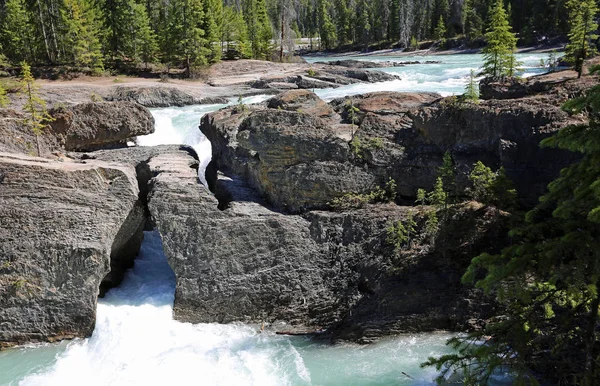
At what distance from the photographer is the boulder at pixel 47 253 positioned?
11692 millimetres

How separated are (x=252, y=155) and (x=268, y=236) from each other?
283 centimetres

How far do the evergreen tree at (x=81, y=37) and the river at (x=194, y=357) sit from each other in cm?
3469

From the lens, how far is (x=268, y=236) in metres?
12.7

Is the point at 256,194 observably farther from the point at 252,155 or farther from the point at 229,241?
the point at 229,241

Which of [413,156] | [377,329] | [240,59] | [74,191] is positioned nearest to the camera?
[377,329]

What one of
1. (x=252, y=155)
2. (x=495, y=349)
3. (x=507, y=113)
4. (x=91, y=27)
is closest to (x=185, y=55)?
(x=91, y=27)

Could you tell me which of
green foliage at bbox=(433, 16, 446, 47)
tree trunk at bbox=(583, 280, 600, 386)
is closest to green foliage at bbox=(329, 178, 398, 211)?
tree trunk at bbox=(583, 280, 600, 386)

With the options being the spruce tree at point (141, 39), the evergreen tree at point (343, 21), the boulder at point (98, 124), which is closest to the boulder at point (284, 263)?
the boulder at point (98, 124)

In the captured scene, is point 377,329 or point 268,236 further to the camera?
point 268,236

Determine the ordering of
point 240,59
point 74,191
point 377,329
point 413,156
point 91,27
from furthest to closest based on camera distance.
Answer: point 240,59, point 91,27, point 413,156, point 74,191, point 377,329

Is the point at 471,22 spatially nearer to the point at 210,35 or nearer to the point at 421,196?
the point at 210,35

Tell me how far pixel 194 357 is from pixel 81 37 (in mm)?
39412

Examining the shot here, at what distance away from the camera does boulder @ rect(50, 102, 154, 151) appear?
16.4 m

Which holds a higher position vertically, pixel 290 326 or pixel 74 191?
pixel 74 191
